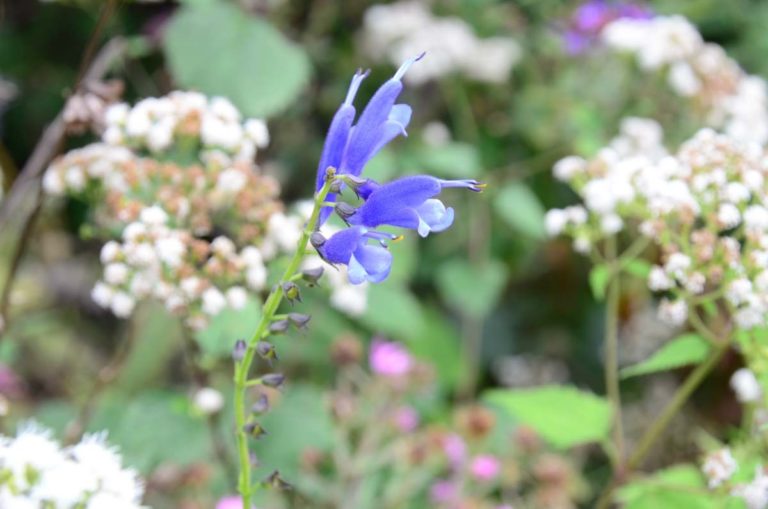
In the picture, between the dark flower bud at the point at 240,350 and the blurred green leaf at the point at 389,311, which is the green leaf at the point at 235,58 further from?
the dark flower bud at the point at 240,350

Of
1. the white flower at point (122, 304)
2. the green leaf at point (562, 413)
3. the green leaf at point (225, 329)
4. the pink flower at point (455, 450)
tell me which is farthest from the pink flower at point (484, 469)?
the white flower at point (122, 304)

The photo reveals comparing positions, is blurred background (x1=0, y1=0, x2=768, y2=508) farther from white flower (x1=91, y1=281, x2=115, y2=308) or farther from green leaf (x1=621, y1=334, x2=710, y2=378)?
green leaf (x1=621, y1=334, x2=710, y2=378)

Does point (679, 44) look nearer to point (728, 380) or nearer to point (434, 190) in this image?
point (728, 380)

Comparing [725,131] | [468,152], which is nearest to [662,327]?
[725,131]

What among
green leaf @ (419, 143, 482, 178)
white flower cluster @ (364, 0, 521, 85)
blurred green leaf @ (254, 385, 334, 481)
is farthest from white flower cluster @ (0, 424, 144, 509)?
white flower cluster @ (364, 0, 521, 85)

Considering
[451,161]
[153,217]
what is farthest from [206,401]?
[451,161]

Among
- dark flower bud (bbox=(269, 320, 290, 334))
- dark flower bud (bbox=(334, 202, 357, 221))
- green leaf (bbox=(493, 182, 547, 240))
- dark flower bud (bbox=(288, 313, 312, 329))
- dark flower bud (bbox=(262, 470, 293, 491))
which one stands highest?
dark flower bud (bbox=(334, 202, 357, 221))

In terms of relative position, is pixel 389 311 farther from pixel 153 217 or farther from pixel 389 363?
pixel 153 217
